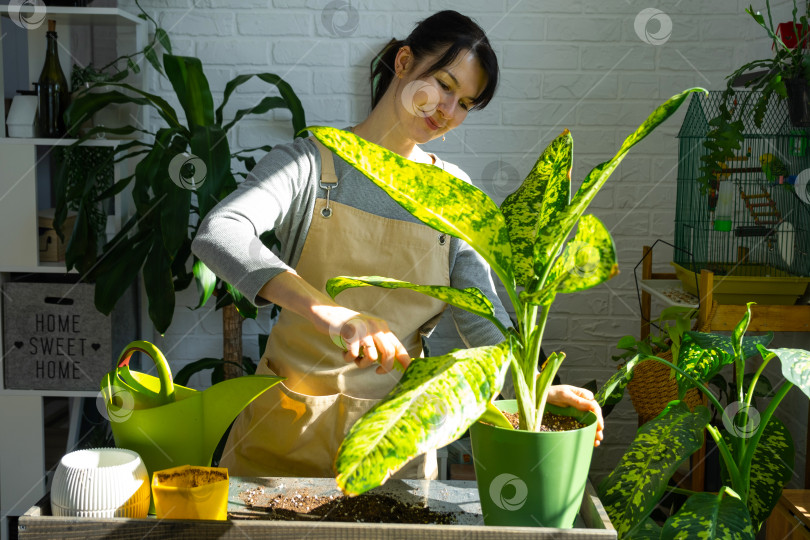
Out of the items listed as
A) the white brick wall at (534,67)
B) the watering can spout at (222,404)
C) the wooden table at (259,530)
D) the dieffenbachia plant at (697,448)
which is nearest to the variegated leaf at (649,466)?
the dieffenbachia plant at (697,448)

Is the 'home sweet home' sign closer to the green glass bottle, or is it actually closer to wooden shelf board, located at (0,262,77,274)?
wooden shelf board, located at (0,262,77,274)

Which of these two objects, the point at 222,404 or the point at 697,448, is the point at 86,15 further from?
the point at 697,448

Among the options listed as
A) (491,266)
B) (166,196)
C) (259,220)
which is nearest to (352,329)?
(491,266)

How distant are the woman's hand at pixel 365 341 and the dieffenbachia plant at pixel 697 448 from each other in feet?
1.04

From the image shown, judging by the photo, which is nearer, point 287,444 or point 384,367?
point 384,367

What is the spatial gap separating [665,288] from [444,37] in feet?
3.73

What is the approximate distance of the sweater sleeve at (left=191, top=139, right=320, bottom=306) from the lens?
100cm

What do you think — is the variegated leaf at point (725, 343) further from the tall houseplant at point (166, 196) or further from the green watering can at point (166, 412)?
the tall houseplant at point (166, 196)

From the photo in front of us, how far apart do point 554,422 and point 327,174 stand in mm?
664

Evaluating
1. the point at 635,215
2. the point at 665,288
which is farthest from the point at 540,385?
the point at 635,215

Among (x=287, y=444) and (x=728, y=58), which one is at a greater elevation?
(x=728, y=58)

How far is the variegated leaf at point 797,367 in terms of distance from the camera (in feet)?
3.46

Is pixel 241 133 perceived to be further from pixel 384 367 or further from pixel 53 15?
pixel 384 367

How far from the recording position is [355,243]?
55.6 inches
